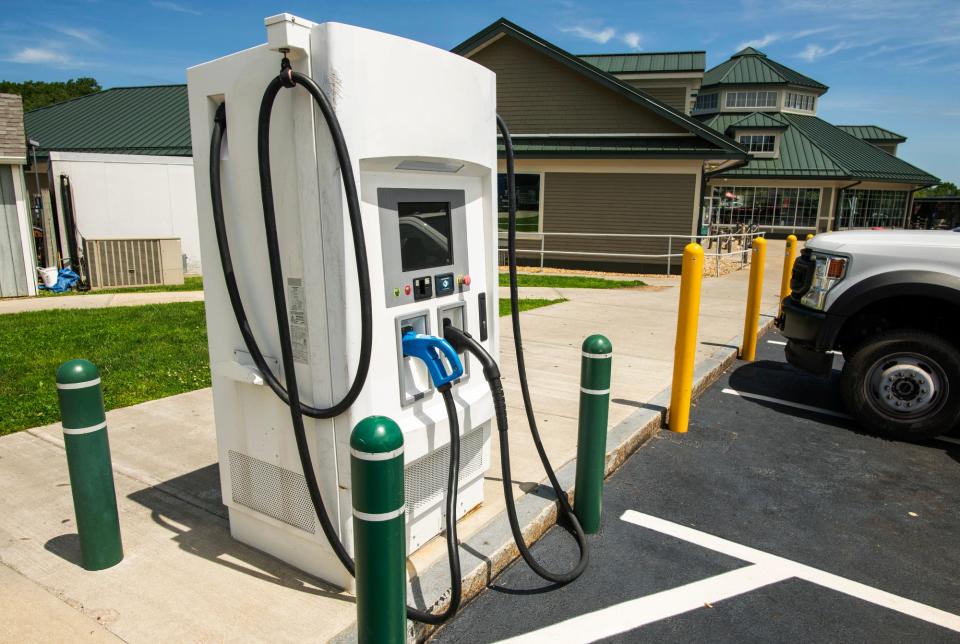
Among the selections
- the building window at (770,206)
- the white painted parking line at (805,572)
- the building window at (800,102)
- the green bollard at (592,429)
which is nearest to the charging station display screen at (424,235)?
the green bollard at (592,429)

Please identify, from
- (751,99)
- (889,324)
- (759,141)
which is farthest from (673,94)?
(751,99)

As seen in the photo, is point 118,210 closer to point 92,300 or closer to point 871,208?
point 92,300

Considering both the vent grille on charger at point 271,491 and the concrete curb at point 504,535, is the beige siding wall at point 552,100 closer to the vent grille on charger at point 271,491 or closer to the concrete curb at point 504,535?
the concrete curb at point 504,535

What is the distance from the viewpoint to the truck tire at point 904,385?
471 centimetres

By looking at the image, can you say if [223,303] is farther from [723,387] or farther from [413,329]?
[723,387]

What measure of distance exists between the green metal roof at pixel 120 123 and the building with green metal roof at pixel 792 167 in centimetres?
2187

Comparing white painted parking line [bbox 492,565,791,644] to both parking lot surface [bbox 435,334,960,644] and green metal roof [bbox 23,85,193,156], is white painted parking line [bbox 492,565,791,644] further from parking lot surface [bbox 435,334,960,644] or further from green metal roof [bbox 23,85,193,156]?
green metal roof [bbox 23,85,193,156]

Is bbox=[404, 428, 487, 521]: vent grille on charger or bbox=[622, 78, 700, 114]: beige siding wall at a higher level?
bbox=[622, 78, 700, 114]: beige siding wall

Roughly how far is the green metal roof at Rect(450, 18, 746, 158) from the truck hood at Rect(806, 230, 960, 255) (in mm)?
10196

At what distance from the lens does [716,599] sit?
2.95 metres

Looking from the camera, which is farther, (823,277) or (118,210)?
(118,210)

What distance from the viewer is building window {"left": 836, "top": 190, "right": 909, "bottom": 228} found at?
33125 mm

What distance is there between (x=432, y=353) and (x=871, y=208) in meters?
38.4

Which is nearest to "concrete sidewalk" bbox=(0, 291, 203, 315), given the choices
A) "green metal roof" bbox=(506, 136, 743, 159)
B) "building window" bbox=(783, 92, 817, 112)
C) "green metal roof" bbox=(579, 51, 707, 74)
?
"green metal roof" bbox=(506, 136, 743, 159)
